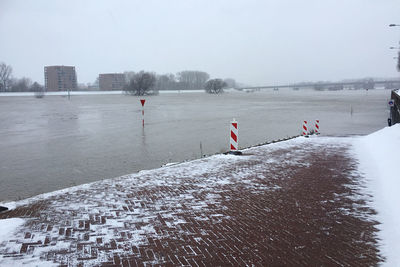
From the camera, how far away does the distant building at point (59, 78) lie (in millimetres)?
181875

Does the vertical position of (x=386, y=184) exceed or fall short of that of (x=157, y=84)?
it falls short

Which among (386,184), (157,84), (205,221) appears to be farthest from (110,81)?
(205,221)

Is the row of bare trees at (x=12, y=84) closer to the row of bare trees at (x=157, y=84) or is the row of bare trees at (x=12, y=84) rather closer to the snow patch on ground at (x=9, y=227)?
the row of bare trees at (x=157, y=84)

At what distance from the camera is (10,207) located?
5367 mm

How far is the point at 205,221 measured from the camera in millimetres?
4797

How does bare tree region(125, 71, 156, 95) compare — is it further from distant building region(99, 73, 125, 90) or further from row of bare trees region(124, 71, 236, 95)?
distant building region(99, 73, 125, 90)

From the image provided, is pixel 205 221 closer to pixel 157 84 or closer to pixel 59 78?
pixel 157 84

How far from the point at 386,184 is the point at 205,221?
384 centimetres

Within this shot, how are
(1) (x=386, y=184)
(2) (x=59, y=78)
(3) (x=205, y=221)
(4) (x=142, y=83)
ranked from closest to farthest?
1. (3) (x=205, y=221)
2. (1) (x=386, y=184)
3. (4) (x=142, y=83)
4. (2) (x=59, y=78)

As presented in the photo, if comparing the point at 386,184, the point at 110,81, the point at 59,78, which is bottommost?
the point at 386,184

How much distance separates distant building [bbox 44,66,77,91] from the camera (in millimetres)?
181875

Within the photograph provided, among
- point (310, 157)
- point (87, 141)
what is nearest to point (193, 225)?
point (310, 157)

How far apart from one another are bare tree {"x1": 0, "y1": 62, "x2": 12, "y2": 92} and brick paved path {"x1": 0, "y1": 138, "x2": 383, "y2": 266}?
491 feet

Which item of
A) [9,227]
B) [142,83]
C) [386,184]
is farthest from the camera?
[142,83]
